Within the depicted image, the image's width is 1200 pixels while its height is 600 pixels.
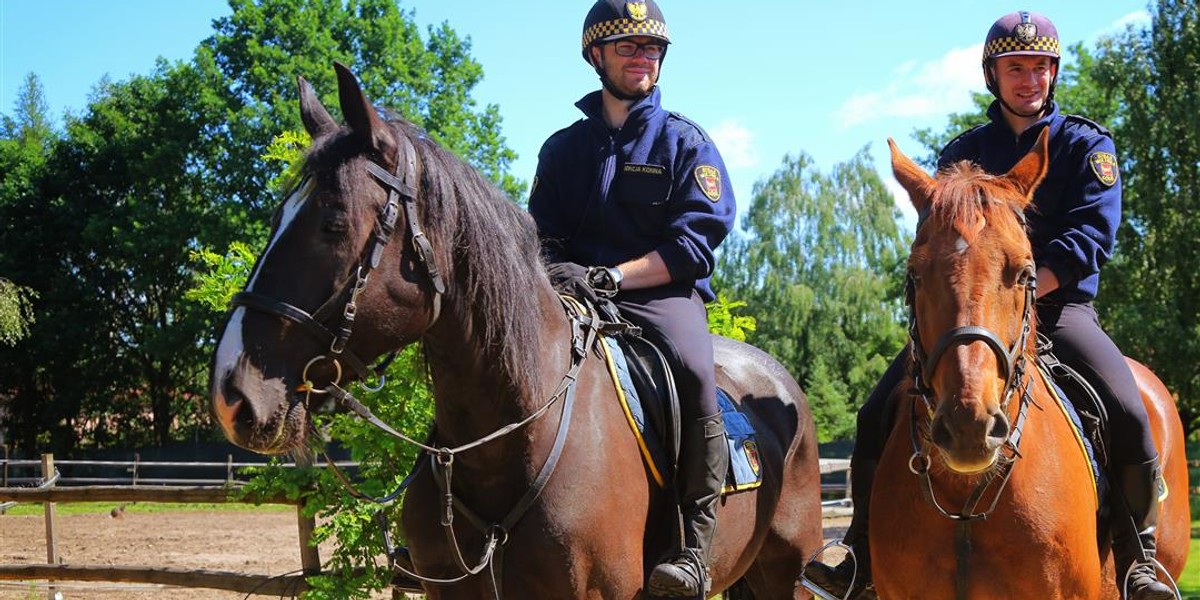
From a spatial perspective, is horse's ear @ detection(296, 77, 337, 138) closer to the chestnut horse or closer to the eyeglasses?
the eyeglasses

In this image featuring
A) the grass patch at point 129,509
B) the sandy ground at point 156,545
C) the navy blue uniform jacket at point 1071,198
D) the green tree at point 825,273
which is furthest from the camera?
the green tree at point 825,273

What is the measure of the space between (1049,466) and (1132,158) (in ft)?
97.9

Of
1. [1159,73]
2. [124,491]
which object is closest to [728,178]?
[124,491]

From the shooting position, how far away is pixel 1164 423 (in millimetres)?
5098

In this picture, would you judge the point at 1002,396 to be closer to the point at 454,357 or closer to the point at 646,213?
the point at 646,213

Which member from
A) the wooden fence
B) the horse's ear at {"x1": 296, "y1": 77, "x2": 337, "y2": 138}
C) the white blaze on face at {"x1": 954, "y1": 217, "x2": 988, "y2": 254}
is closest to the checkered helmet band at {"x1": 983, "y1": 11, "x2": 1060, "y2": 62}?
the white blaze on face at {"x1": 954, "y1": 217, "x2": 988, "y2": 254}

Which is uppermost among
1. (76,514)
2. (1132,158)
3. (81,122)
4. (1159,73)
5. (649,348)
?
(81,122)

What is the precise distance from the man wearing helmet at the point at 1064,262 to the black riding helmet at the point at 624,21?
1.42 metres

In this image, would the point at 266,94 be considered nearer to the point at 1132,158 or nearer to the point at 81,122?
the point at 81,122

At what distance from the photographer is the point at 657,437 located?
431cm

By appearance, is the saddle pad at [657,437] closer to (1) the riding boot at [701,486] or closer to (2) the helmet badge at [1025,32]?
(1) the riding boot at [701,486]

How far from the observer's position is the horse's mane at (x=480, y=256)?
358 cm

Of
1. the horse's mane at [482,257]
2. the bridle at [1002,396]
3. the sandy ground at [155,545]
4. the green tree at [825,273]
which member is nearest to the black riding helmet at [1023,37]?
the bridle at [1002,396]

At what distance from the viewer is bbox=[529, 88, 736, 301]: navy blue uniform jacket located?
4.55 metres
